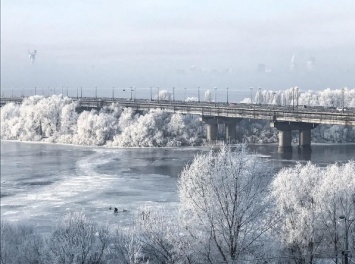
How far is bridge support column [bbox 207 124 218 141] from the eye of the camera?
6967 centimetres

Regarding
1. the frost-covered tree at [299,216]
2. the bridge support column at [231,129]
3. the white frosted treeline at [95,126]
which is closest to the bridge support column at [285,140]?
the bridge support column at [231,129]

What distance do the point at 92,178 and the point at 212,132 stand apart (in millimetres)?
28894

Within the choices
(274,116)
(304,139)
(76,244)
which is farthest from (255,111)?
(76,244)

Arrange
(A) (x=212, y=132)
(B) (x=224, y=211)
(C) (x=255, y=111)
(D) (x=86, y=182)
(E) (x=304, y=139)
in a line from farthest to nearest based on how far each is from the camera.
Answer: (A) (x=212, y=132) < (C) (x=255, y=111) < (E) (x=304, y=139) < (D) (x=86, y=182) < (B) (x=224, y=211)

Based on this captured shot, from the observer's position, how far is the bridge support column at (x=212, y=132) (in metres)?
69.7

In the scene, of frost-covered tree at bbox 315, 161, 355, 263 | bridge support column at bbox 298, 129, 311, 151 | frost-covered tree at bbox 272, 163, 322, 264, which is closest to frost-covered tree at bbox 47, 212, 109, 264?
frost-covered tree at bbox 272, 163, 322, 264

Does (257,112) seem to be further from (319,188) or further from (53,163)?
(319,188)

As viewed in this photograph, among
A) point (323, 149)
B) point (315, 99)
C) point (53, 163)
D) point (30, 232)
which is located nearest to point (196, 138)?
point (323, 149)

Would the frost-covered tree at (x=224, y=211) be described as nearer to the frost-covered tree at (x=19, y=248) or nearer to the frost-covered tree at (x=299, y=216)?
the frost-covered tree at (x=299, y=216)

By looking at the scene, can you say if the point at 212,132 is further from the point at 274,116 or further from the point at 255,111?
the point at 274,116

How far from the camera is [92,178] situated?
43344mm

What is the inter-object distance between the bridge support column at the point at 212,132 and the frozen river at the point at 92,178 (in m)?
5.57

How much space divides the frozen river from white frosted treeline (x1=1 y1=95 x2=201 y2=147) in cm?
408

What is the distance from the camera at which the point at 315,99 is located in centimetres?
8919
